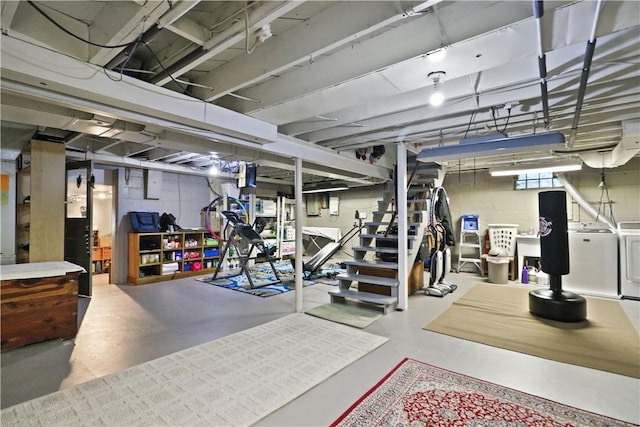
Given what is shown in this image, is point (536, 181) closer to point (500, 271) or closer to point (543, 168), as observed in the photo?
point (543, 168)

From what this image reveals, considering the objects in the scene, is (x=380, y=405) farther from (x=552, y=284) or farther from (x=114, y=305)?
(x=114, y=305)

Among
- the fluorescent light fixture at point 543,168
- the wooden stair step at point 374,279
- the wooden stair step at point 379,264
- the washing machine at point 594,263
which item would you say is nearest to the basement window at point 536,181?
the fluorescent light fixture at point 543,168

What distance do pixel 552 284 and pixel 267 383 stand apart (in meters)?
4.03

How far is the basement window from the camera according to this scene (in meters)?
6.61

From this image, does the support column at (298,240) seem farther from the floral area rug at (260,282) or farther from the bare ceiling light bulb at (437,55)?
the bare ceiling light bulb at (437,55)

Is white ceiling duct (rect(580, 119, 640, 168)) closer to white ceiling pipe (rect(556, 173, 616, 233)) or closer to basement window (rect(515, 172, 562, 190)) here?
white ceiling pipe (rect(556, 173, 616, 233))

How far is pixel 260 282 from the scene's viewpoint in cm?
626

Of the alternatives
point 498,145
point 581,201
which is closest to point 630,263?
point 581,201

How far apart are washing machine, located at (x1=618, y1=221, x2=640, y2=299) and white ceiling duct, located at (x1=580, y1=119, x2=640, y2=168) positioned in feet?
4.08

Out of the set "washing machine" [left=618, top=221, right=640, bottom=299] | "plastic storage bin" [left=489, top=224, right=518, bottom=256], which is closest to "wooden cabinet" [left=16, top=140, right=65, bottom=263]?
"plastic storage bin" [left=489, top=224, right=518, bottom=256]

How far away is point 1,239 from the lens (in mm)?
3883

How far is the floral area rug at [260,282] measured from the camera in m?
5.61

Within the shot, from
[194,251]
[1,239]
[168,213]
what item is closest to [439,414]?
[1,239]

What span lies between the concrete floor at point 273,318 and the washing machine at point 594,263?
508 mm
